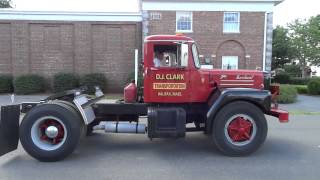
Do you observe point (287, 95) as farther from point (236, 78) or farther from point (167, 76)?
point (167, 76)

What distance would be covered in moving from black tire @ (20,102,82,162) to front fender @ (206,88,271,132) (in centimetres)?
258

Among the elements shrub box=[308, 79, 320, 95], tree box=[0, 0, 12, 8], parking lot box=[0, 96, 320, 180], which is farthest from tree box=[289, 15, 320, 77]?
parking lot box=[0, 96, 320, 180]

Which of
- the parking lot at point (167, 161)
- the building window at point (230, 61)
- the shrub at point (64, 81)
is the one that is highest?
the building window at point (230, 61)

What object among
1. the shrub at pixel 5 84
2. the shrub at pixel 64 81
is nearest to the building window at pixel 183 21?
the shrub at pixel 64 81

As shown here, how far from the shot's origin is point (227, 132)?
8.45 m

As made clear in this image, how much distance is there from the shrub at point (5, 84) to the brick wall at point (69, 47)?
44.3 inches

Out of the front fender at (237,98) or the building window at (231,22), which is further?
the building window at (231,22)

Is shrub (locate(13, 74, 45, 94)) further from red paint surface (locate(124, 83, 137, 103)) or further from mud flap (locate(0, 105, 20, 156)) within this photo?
mud flap (locate(0, 105, 20, 156))

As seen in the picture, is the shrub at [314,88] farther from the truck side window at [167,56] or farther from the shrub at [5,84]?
the truck side window at [167,56]

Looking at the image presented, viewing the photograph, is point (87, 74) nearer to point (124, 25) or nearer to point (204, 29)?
point (124, 25)

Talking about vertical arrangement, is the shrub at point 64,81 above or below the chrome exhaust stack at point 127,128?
above

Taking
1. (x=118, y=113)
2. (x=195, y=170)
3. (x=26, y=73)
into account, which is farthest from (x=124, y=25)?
(x=195, y=170)

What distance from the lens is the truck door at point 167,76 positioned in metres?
8.53

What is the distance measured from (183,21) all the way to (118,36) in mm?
4651
